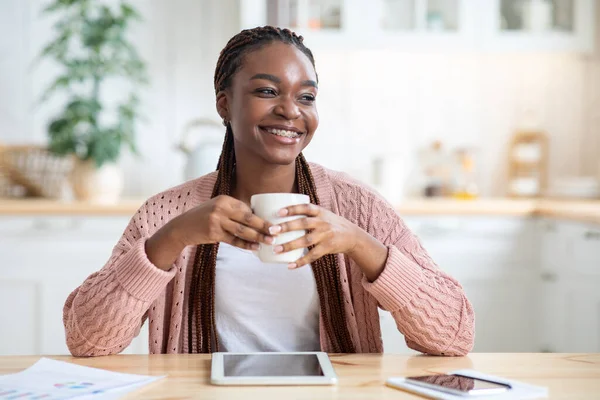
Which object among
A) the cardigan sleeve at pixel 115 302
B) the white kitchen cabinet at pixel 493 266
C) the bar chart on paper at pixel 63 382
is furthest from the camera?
the white kitchen cabinet at pixel 493 266

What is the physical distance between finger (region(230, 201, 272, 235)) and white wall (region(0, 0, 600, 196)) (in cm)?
261

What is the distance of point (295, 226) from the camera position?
3.69 feet

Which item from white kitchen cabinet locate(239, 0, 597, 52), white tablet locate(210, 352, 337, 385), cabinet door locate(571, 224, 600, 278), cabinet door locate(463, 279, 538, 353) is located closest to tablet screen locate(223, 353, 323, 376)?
white tablet locate(210, 352, 337, 385)

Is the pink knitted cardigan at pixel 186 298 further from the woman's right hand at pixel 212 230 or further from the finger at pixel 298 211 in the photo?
the finger at pixel 298 211

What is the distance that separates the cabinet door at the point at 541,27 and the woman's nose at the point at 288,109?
236cm

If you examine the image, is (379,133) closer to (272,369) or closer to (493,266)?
(493,266)

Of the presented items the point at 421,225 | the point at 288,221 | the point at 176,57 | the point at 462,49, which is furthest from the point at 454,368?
the point at 176,57

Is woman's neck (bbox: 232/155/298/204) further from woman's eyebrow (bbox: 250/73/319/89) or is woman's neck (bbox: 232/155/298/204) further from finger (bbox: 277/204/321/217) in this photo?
finger (bbox: 277/204/321/217)

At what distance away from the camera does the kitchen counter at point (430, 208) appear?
3.16 m

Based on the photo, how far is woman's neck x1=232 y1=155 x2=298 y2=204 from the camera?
1521 millimetres

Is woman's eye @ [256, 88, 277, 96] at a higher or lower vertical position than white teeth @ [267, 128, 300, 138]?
higher

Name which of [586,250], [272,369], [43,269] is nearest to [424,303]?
[272,369]

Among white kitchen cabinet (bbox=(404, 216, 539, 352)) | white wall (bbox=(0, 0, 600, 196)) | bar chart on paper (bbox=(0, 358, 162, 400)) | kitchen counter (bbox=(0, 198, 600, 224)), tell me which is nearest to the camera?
bar chart on paper (bbox=(0, 358, 162, 400))

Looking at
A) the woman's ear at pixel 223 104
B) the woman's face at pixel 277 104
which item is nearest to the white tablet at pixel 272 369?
the woman's face at pixel 277 104
